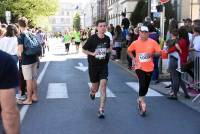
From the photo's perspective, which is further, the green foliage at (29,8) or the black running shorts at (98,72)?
the green foliage at (29,8)

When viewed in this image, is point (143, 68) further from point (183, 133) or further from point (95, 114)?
point (183, 133)

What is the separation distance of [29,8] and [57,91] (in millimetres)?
41301

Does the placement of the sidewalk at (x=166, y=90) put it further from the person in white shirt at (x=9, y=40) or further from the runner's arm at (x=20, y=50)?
the person in white shirt at (x=9, y=40)

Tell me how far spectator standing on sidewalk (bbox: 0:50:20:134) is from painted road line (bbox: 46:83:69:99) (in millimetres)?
8429

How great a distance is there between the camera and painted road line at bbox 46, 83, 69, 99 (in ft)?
41.3

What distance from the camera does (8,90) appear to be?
154 inches

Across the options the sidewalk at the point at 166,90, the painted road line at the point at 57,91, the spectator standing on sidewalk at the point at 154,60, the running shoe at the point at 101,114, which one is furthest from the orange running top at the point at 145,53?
the spectator standing on sidewalk at the point at 154,60

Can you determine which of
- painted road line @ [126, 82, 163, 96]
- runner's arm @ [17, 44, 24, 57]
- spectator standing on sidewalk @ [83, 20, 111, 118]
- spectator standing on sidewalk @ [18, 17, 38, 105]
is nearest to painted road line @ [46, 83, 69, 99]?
spectator standing on sidewalk @ [18, 17, 38, 105]

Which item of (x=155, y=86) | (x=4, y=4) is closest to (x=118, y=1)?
(x=4, y=4)

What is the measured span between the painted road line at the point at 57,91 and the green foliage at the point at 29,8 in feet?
120

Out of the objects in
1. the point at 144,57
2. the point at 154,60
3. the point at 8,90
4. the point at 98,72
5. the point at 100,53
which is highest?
the point at 8,90

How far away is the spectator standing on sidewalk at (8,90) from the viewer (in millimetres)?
3871

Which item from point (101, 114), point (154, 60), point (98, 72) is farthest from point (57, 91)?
point (101, 114)

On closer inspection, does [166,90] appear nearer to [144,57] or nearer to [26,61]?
[144,57]
